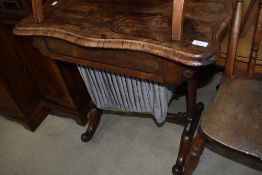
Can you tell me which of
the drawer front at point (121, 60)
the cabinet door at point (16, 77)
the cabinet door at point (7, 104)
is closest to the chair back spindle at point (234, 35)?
the drawer front at point (121, 60)

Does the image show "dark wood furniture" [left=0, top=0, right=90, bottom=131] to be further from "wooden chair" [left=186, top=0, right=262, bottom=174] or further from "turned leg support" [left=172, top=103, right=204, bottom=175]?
"wooden chair" [left=186, top=0, right=262, bottom=174]

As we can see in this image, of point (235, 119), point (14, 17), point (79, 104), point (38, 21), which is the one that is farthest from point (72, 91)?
point (235, 119)

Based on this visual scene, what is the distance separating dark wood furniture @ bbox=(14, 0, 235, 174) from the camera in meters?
0.79

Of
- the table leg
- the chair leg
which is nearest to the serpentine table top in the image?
the chair leg

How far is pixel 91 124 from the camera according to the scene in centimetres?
166

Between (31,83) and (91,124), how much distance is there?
0.48 metres

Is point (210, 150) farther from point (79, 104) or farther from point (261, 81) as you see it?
point (79, 104)

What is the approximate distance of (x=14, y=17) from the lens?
136 cm

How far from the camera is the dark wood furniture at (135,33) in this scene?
785 millimetres

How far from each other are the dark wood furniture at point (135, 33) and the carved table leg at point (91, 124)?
625 millimetres

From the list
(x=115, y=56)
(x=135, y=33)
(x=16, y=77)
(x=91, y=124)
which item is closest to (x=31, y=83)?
(x=16, y=77)

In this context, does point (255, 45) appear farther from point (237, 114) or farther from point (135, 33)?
point (135, 33)

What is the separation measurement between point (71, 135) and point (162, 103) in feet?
2.41

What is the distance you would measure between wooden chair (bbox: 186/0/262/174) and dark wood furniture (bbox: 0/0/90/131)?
2.73 ft
